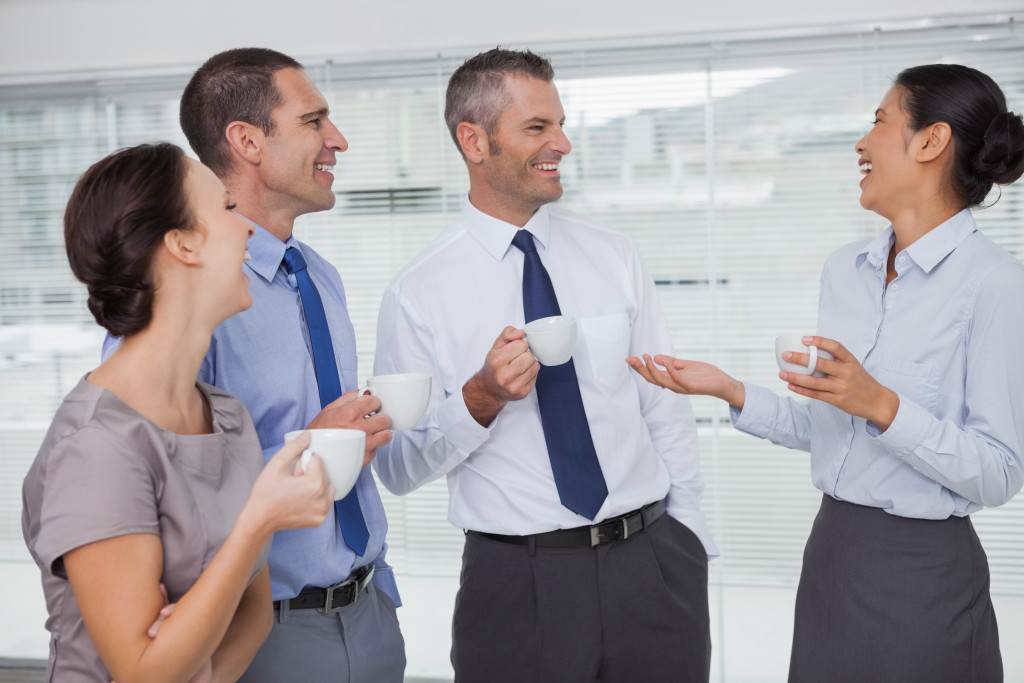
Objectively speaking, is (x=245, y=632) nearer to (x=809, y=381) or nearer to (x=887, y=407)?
(x=809, y=381)

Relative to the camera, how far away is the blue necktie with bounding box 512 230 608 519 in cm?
182

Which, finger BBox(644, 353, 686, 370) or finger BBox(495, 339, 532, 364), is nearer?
finger BBox(495, 339, 532, 364)

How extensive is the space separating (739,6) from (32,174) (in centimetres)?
289

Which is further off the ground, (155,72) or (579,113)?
(155,72)

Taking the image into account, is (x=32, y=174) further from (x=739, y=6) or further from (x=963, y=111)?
(x=963, y=111)

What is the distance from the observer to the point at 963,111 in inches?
67.8

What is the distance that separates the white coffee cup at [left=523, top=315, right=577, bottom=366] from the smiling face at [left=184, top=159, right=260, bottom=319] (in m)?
0.55

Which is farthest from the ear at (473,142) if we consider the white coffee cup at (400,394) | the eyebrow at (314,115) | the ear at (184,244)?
the ear at (184,244)

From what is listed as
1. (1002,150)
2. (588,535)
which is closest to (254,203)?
(588,535)

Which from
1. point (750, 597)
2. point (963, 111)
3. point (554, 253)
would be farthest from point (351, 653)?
point (750, 597)

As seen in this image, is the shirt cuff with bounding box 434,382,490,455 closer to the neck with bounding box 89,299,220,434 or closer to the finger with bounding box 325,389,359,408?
the finger with bounding box 325,389,359,408

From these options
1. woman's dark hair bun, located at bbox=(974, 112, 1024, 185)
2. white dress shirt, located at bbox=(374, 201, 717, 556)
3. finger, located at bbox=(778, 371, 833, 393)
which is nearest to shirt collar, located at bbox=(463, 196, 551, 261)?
white dress shirt, located at bbox=(374, 201, 717, 556)

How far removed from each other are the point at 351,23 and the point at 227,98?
1.73 metres

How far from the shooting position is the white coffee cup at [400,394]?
1.47 m
